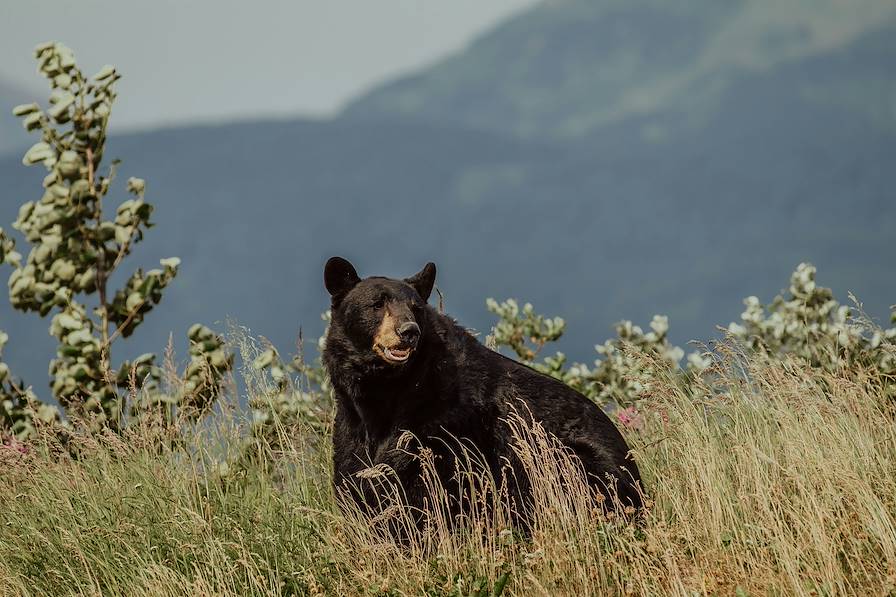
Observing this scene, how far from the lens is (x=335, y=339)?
5.93m

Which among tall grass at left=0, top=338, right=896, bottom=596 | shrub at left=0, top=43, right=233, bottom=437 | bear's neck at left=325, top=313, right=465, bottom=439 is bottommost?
tall grass at left=0, top=338, right=896, bottom=596

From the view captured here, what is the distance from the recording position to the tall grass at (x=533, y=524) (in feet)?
15.6

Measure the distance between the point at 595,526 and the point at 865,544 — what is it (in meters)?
1.15

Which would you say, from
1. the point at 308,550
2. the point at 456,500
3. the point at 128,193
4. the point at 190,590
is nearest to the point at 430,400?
the point at 456,500

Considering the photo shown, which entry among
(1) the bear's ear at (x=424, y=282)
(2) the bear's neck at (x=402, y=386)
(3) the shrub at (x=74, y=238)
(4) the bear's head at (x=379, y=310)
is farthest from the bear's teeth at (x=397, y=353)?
(3) the shrub at (x=74, y=238)

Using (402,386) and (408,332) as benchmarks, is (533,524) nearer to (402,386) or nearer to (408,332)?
(402,386)

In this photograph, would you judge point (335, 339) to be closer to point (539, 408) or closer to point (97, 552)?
point (539, 408)

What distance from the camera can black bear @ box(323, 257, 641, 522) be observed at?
5645 mm

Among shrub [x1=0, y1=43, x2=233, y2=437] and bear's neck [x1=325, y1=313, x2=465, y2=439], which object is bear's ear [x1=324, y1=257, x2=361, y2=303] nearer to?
bear's neck [x1=325, y1=313, x2=465, y2=439]

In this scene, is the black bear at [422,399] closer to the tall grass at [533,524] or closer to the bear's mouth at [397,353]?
the bear's mouth at [397,353]

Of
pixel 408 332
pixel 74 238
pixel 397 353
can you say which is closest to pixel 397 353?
pixel 397 353

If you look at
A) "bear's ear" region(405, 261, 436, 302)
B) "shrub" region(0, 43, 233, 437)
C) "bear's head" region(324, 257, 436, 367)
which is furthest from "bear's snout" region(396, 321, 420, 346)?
"shrub" region(0, 43, 233, 437)

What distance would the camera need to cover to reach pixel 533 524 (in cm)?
566

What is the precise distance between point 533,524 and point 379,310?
130 centimetres
